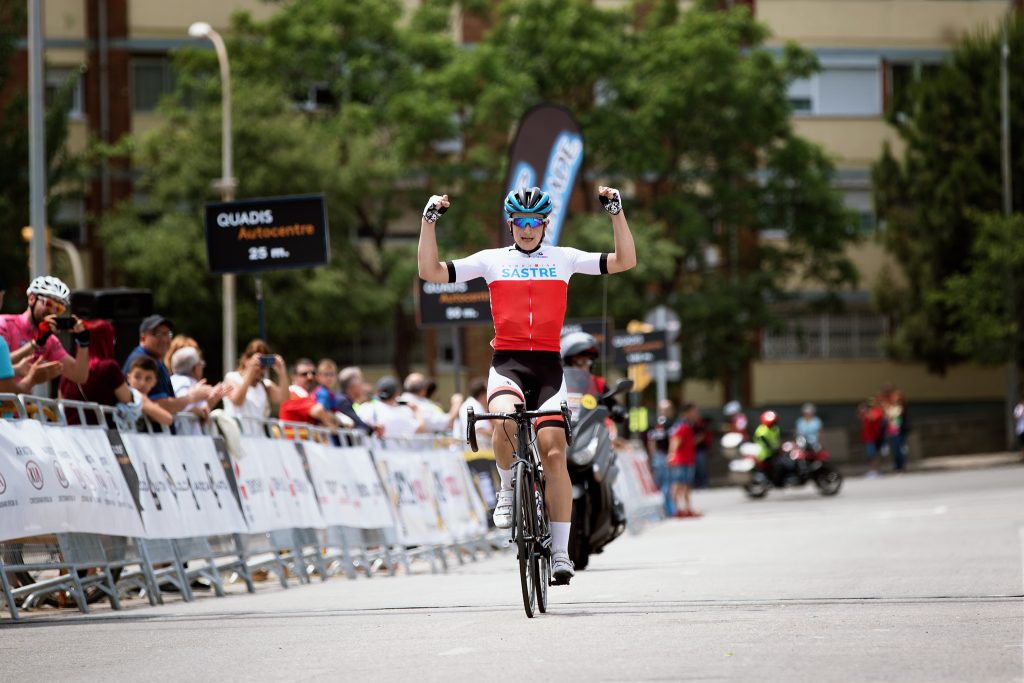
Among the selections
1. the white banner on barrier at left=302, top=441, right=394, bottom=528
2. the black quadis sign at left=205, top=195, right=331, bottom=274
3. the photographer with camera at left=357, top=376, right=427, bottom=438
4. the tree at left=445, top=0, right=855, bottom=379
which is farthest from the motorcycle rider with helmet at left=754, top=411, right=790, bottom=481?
the white banner on barrier at left=302, top=441, right=394, bottom=528

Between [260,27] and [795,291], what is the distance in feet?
51.3

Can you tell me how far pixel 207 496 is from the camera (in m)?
14.1

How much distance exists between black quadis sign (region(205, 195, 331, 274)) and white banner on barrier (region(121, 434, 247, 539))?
456 centimetres

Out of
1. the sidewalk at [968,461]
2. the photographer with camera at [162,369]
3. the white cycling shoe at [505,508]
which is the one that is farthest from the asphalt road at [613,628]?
the sidewalk at [968,461]

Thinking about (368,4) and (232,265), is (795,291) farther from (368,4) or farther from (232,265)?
(232,265)

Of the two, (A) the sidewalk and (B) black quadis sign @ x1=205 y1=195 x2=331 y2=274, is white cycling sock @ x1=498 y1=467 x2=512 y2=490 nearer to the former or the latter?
(B) black quadis sign @ x1=205 y1=195 x2=331 y2=274

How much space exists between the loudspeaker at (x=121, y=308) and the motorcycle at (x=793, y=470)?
70.5ft

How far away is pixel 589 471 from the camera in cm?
1390

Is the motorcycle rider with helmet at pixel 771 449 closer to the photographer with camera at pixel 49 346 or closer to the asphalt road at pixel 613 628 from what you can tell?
the asphalt road at pixel 613 628

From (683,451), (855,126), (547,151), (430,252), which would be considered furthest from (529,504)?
(855,126)

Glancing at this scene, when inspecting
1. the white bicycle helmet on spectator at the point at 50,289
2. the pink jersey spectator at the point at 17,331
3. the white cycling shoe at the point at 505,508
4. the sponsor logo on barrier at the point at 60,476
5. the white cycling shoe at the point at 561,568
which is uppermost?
the white bicycle helmet on spectator at the point at 50,289

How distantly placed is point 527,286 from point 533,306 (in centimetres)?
12

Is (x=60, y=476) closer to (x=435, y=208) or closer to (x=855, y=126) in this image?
(x=435, y=208)

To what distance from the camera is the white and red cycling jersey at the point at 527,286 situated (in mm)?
10453
